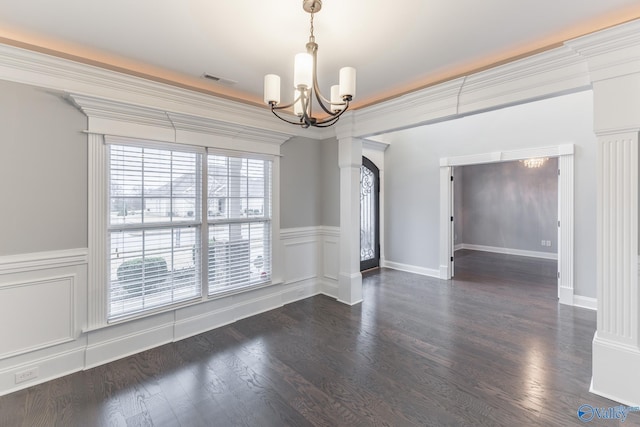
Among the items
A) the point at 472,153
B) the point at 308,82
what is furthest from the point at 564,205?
the point at 308,82

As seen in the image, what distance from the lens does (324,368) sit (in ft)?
8.49

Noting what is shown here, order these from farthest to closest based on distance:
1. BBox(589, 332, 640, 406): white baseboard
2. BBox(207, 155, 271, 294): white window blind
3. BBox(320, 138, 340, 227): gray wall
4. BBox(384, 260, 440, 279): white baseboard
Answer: BBox(384, 260, 440, 279): white baseboard, BBox(320, 138, 340, 227): gray wall, BBox(207, 155, 271, 294): white window blind, BBox(589, 332, 640, 406): white baseboard

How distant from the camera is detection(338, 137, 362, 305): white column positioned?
4.17 metres

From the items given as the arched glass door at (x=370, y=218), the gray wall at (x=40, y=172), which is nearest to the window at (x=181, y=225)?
the gray wall at (x=40, y=172)

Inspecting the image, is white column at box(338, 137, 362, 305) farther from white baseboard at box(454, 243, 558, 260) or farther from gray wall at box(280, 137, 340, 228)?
white baseboard at box(454, 243, 558, 260)

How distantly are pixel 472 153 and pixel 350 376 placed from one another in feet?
14.3

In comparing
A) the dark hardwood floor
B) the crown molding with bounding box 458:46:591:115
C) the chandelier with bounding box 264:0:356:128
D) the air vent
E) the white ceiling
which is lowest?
the dark hardwood floor

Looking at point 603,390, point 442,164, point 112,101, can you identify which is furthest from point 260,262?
point 442,164

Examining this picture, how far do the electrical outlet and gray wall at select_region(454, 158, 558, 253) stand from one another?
893 cm

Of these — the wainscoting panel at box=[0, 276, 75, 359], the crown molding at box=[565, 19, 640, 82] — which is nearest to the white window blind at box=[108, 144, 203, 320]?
the wainscoting panel at box=[0, 276, 75, 359]

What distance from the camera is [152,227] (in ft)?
9.62

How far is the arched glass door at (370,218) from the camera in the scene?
6109mm

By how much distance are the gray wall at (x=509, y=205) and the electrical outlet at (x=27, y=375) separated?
893 cm

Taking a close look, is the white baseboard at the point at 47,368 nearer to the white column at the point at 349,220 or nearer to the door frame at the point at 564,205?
the white column at the point at 349,220
